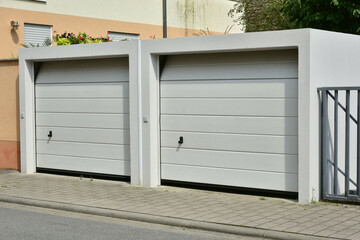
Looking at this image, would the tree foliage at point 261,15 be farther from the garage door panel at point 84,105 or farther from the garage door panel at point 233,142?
the garage door panel at point 233,142

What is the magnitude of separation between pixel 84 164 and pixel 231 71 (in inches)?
158

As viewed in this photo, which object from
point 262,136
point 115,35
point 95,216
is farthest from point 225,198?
point 115,35

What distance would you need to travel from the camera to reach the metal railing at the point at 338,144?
9484 mm

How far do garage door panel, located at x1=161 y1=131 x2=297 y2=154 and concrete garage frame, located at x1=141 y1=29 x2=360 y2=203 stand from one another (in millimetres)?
364

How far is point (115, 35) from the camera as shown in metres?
21.9

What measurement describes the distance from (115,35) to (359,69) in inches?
495

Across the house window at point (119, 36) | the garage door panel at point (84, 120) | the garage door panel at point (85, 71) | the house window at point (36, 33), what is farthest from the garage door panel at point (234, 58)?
the house window at point (119, 36)

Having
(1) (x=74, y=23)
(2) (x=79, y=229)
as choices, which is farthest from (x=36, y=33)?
(2) (x=79, y=229)

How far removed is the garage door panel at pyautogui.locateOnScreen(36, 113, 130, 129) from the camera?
1226 centimetres

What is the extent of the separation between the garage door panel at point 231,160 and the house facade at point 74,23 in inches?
180

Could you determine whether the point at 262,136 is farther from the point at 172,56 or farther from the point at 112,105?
the point at 112,105

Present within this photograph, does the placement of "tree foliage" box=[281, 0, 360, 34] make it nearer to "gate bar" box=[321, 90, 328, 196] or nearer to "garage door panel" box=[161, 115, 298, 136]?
"garage door panel" box=[161, 115, 298, 136]

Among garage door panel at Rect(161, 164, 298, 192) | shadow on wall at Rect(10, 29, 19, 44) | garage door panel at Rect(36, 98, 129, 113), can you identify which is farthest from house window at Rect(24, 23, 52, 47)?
garage door panel at Rect(161, 164, 298, 192)

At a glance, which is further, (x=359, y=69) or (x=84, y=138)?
(x=84, y=138)
